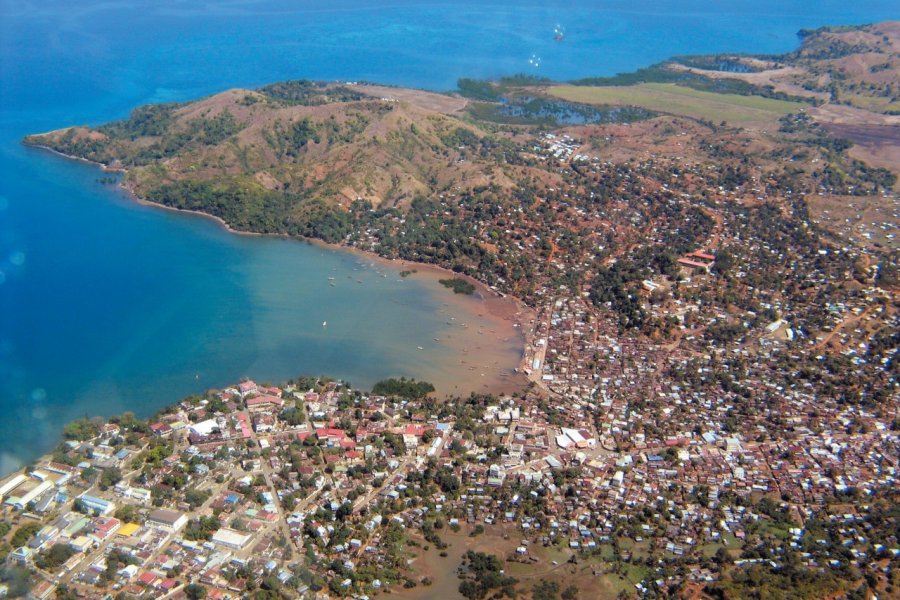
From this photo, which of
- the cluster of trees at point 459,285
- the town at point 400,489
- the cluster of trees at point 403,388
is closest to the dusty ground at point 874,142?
the cluster of trees at point 459,285

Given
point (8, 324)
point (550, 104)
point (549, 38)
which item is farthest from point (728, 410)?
point (549, 38)

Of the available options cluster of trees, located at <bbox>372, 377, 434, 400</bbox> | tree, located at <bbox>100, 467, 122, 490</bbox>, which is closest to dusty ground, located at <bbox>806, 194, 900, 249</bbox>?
cluster of trees, located at <bbox>372, 377, 434, 400</bbox>

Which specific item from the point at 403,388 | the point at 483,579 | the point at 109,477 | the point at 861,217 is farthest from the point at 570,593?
the point at 861,217

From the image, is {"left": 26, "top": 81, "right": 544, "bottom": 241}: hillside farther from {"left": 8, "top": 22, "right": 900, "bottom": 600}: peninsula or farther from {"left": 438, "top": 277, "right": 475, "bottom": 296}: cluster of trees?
{"left": 438, "top": 277, "right": 475, "bottom": 296}: cluster of trees

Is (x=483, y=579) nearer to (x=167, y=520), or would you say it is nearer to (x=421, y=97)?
(x=167, y=520)

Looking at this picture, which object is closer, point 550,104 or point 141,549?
point 141,549

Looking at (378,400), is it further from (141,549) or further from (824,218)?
(824,218)
